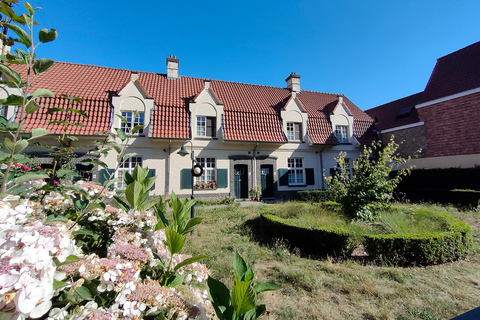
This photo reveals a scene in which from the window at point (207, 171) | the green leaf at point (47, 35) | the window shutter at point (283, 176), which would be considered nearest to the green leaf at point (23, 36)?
the green leaf at point (47, 35)

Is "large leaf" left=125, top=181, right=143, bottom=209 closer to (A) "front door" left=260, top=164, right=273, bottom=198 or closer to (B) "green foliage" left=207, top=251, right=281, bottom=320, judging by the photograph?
(B) "green foliage" left=207, top=251, right=281, bottom=320

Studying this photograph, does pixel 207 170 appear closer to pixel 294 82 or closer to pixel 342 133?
pixel 342 133

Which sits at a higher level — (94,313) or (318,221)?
(94,313)

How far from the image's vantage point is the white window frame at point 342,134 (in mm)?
18547

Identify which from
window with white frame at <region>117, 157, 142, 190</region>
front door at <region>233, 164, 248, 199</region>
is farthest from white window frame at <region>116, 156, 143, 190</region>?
front door at <region>233, 164, 248, 199</region>

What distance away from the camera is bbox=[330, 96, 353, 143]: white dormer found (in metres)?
18.6

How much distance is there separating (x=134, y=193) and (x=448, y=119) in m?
21.5

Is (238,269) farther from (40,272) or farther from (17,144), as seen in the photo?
Result: (17,144)

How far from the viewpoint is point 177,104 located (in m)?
15.3

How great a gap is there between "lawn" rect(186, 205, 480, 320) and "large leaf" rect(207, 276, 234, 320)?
7.61ft

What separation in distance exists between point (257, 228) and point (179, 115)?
1028cm

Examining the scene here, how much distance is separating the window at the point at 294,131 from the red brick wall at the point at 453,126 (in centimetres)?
988

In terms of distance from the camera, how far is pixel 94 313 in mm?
962

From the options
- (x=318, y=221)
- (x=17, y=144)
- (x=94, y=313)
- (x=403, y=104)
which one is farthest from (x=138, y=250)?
(x=403, y=104)
